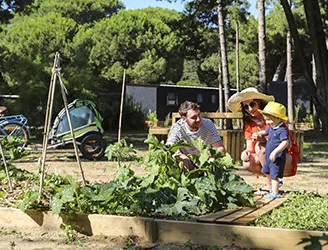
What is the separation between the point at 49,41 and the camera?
42188mm

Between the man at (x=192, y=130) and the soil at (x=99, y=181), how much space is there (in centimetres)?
46

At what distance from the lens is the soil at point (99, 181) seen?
466cm

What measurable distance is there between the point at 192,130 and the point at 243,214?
1.55 m

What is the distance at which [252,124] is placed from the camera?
6.37 meters

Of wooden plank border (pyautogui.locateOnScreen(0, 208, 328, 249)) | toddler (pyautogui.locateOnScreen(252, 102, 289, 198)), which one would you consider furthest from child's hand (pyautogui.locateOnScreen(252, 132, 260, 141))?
wooden plank border (pyautogui.locateOnScreen(0, 208, 328, 249))

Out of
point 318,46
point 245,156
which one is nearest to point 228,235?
point 245,156

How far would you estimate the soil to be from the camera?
15.3 ft

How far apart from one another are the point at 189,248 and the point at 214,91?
34684mm

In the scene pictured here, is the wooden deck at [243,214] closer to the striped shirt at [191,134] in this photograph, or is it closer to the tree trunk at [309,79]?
the striped shirt at [191,134]

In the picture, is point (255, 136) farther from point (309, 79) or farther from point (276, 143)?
point (309, 79)

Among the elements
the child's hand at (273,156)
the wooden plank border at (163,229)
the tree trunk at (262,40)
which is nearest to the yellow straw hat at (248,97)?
the child's hand at (273,156)

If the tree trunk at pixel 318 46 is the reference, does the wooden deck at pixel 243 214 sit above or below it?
below

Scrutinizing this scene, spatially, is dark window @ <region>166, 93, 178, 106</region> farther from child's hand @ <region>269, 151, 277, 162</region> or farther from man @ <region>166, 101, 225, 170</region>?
child's hand @ <region>269, 151, 277, 162</region>

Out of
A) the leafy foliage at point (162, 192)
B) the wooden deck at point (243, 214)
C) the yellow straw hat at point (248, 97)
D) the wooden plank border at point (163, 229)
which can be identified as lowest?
the wooden plank border at point (163, 229)
